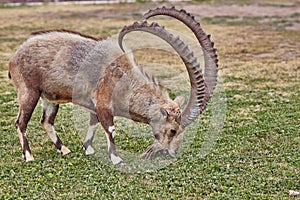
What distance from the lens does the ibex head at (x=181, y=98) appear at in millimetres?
7285

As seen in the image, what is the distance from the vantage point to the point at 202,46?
7.62 metres

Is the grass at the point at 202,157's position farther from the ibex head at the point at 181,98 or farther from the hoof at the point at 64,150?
the ibex head at the point at 181,98

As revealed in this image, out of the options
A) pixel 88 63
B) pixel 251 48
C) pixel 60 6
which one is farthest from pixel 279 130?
pixel 60 6

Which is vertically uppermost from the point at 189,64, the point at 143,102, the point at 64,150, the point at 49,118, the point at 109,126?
the point at 189,64

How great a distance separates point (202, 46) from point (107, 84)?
1.28 metres

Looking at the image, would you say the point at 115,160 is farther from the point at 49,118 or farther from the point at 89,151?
the point at 49,118

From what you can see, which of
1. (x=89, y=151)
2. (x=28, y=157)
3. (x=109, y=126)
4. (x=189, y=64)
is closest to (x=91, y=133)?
(x=89, y=151)

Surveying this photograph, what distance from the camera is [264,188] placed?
6.91m

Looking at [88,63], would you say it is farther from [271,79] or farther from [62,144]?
[271,79]

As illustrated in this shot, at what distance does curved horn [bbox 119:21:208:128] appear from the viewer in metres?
7.25

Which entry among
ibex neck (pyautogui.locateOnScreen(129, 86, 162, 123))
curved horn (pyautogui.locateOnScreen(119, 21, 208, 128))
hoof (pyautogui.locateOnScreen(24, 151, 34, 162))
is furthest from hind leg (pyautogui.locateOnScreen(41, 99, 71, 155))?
curved horn (pyautogui.locateOnScreen(119, 21, 208, 128))

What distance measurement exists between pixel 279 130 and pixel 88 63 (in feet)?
10.3

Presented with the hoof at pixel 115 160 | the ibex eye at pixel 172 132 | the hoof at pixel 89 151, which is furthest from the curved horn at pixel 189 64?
the hoof at pixel 89 151

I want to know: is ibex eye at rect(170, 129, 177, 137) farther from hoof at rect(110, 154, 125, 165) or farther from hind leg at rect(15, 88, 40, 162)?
hind leg at rect(15, 88, 40, 162)
